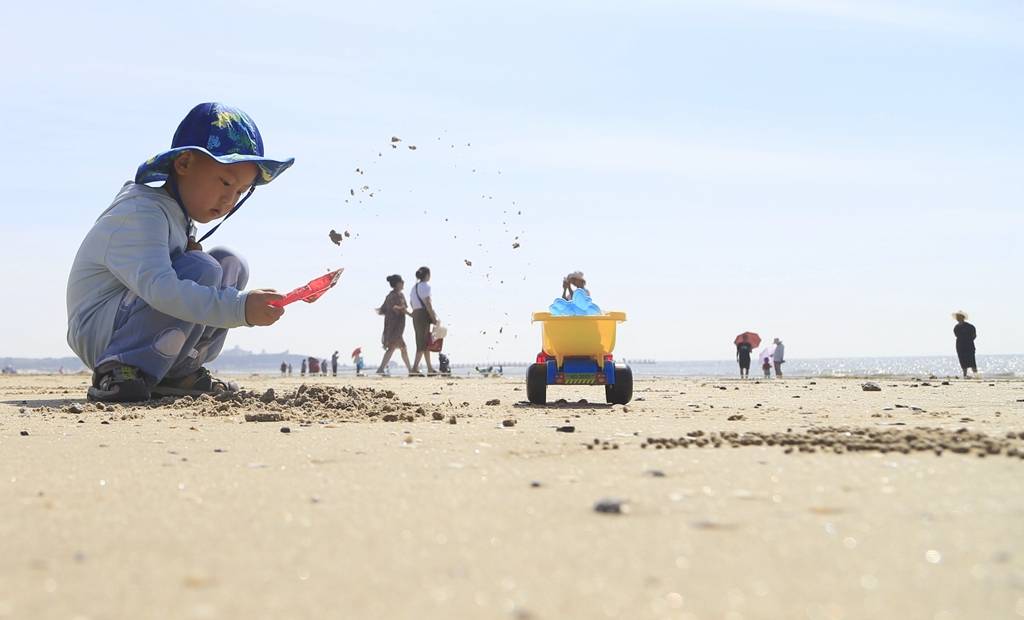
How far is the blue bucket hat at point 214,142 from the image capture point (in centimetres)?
458

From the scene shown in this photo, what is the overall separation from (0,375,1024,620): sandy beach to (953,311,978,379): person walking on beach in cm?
1362

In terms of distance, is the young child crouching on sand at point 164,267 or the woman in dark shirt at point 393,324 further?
the woman in dark shirt at point 393,324

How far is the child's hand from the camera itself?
4.29m

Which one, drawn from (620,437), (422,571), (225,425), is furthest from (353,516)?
(225,425)

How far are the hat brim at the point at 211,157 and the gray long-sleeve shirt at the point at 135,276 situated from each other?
3.4 inches

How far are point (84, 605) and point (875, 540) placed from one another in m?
1.25

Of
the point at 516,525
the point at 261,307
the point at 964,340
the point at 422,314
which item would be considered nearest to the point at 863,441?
the point at 516,525

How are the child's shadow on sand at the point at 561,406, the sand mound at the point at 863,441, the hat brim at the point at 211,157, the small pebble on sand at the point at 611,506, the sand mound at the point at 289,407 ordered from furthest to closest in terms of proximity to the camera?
the child's shadow on sand at the point at 561,406 < the hat brim at the point at 211,157 < the sand mound at the point at 289,407 < the sand mound at the point at 863,441 < the small pebble on sand at the point at 611,506

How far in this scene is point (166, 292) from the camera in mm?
4289

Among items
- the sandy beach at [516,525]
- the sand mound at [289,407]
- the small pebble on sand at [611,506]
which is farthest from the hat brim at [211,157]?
the small pebble on sand at [611,506]

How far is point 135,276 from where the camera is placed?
14.4ft

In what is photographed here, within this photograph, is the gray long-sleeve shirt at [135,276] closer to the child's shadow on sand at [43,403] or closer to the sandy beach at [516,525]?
the child's shadow on sand at [43,403]

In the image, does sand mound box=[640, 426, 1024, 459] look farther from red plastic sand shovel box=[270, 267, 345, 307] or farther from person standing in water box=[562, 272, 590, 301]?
person standing in water box=[562, 272, 590, 301]

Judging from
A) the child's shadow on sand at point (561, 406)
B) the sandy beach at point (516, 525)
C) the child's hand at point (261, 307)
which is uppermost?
the child's hand at point (261, 307)
